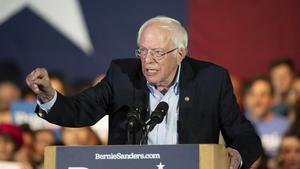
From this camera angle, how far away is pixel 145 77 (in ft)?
11.2

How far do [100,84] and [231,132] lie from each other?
1.87 ft

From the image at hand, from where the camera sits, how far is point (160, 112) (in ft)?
10.2

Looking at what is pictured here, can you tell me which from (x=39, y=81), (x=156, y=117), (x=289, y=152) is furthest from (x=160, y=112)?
(x=289, y=152)

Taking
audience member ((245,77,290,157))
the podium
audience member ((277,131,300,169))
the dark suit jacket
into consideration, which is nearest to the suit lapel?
the dark suit jacket

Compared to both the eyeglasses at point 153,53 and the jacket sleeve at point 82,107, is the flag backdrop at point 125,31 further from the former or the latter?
the eyeglasses at point 153,53

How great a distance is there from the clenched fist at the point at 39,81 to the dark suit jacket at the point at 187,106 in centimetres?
19

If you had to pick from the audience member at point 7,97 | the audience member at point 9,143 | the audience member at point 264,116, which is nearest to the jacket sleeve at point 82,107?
the audience member at point 9,143

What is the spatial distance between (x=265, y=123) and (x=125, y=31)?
1.37m

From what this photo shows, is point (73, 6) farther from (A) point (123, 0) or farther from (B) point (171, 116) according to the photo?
(B) point (171, 116)

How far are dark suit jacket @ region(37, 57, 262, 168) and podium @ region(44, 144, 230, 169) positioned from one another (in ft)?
A: 1.40

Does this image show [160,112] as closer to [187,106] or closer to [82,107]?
[187,106]

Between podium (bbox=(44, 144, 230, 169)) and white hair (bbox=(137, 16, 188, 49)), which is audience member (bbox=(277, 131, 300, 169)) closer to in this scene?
white hair (bbox=(137, 16, 188, 49))

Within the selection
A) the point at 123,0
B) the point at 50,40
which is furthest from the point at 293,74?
the point at 50,40

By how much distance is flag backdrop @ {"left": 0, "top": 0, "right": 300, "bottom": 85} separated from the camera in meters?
6.79
